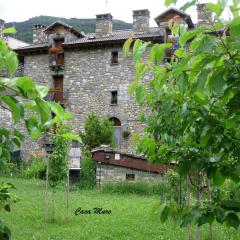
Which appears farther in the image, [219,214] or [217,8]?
[219,214]

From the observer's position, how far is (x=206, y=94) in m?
1.95

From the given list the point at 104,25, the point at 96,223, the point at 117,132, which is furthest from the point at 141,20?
the point at 96,223

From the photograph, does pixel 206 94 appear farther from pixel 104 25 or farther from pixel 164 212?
pixel 104 25

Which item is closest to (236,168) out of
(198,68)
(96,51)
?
(198,68)

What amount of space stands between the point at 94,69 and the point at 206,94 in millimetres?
21623

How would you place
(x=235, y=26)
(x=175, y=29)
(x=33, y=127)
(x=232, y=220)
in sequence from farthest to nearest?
(x=175, y=29) → (x=232, y=220) → (x=235, y=26) → (x=33, y=127)

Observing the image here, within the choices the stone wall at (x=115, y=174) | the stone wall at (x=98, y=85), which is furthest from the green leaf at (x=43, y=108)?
the stone wall at (x=98, y=85)

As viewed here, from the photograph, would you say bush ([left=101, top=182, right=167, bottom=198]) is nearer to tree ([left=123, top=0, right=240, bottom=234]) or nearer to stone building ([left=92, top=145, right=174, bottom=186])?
stone building ([left=92, top=145, right=174, bottom=186])

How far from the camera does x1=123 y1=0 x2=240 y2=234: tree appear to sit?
58.2 inches

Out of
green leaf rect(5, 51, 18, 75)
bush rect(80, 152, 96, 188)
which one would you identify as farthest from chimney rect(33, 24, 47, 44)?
green leaf rect(5, 51, 18, 75)

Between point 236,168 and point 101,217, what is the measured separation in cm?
784

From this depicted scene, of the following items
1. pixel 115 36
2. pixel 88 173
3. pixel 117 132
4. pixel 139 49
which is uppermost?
pixel 115 36

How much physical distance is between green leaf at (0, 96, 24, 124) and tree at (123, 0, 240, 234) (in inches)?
26.3

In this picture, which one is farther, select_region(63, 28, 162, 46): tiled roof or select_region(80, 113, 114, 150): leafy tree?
select_region(63, 28, 162, 46): tiled roof
